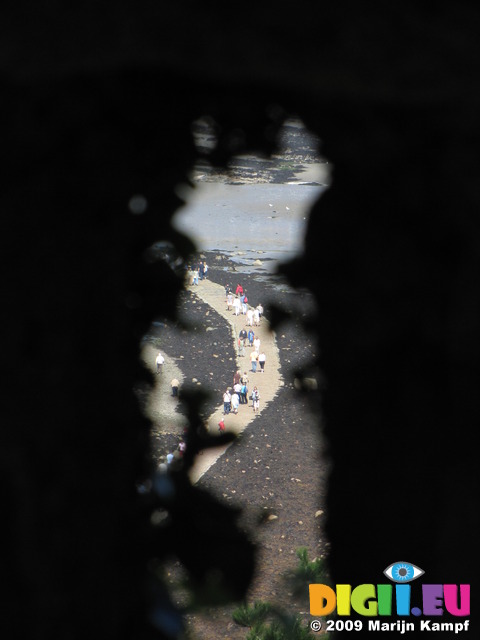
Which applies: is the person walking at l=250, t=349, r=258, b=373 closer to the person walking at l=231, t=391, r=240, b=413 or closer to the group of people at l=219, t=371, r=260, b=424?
the group of people at l=219, t=371, r=260, b=424

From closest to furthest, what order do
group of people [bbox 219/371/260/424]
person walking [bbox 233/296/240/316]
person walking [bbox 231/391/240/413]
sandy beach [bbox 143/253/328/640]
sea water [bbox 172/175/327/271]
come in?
sandy beach [bbox 143/253/328/640] → group of people [bbox 219/371/260/424] → person walking [bbox 231/391/240/413] → person walking [bbox 233/296/240/316] → sea water [bbox 172/175/327/271]

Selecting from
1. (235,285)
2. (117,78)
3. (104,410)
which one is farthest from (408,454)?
(235,285)

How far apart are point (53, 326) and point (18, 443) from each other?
Answer: 262mm

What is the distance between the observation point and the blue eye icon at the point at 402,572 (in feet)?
5.18

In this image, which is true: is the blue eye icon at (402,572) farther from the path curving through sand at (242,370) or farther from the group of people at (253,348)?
the group of people at (253,348)

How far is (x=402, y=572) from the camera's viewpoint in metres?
1.78

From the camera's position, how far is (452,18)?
3.90 ft

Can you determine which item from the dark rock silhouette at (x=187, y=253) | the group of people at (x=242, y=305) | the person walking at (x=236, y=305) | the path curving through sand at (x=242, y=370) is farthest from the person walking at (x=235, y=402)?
the dark rock silhouette at (x=187, y=253)

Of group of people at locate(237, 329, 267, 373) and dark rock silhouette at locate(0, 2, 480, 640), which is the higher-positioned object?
dark rock silhouette at locate(0, 2, 480, 640)

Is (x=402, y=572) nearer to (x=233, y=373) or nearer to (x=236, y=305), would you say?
(x=233, y=373)

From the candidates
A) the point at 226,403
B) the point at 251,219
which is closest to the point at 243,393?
the point at 226,403

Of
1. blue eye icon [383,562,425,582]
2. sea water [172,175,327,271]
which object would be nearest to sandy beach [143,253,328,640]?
sea water [172,175,327,271]

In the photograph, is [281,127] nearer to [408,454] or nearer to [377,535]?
[408,454]

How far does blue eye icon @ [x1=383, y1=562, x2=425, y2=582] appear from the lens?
1.58m
